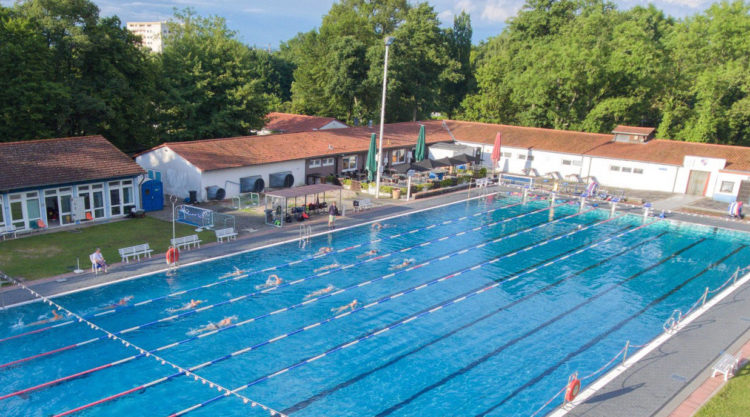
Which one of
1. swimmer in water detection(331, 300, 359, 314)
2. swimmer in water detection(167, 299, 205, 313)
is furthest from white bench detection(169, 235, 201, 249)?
swimmer in water detection(331, 300, 359, 314)

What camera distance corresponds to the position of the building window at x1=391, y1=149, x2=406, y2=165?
43.9 meters

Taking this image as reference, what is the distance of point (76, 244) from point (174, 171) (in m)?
9.41

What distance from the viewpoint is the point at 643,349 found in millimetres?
16047

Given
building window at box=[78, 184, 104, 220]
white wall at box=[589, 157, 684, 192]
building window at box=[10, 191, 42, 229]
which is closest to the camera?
building window at box=[10, 191, 42, 229]

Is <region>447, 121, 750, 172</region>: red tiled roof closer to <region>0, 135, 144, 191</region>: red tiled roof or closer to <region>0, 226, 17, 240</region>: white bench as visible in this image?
<region>0, 135, 144, 191</region>: red tiled roof

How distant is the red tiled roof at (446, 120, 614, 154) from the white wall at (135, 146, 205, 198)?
26541 millimetres

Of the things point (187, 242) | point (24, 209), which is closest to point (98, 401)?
point (187, 242)

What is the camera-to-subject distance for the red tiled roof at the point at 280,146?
3162 centimetres

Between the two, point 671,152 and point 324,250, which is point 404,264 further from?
point 671,152

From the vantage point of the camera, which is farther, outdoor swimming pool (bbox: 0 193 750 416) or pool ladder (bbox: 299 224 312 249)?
pool ladder (bbox: 299 224 312 249)

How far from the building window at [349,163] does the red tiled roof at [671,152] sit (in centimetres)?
1907

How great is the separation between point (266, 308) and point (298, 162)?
19343 millimetres

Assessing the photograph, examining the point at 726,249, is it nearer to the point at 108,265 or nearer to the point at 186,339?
the point at 186,339

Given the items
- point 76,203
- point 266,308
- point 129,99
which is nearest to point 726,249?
Result: point 266,308
